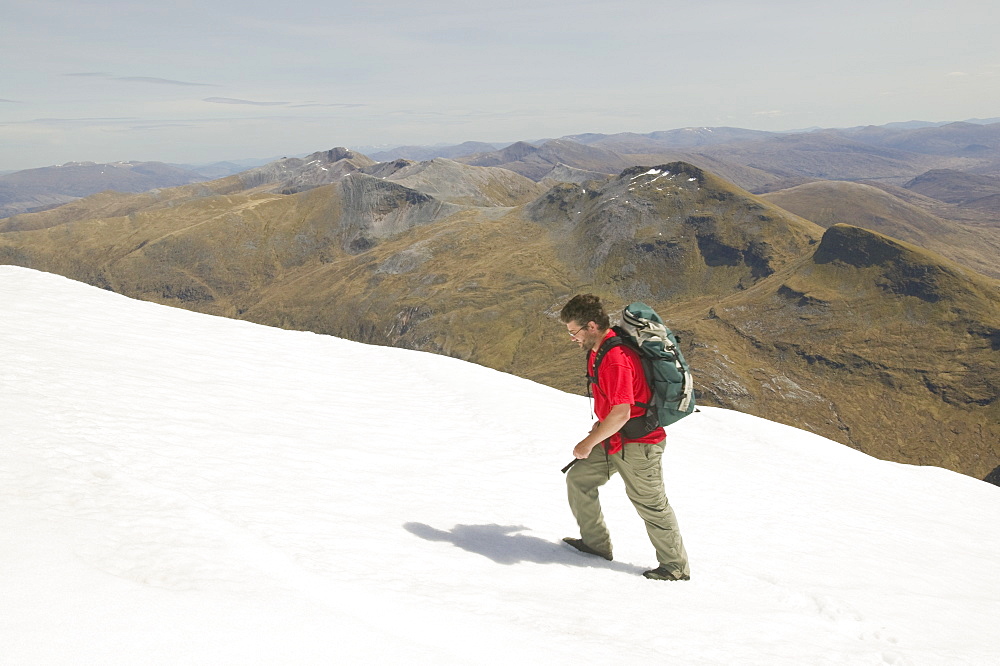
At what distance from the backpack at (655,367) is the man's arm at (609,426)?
331 millimetres

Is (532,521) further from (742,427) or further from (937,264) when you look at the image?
(937,264)

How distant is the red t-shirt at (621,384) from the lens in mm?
6496

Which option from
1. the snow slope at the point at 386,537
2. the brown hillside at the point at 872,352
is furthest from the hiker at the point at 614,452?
the brown hillside at the point at 872,352

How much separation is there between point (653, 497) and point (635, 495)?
22cm

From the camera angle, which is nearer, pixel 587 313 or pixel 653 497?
pixel 587 313

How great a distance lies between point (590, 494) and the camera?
24.2 ft

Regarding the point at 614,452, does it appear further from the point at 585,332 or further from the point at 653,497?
the point at 585,332

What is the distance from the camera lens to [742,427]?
59.0ft

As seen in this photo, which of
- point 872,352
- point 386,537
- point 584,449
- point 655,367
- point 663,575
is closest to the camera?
point 655,367

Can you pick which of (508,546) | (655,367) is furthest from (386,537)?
(655,367)

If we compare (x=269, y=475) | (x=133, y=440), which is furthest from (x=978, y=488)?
(x=133, y=440)

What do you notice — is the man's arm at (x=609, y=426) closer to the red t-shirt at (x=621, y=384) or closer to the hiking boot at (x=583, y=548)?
the red t-shirt at (x=621, y=384)

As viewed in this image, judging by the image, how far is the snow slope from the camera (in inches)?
174

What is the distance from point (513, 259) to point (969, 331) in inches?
4108
